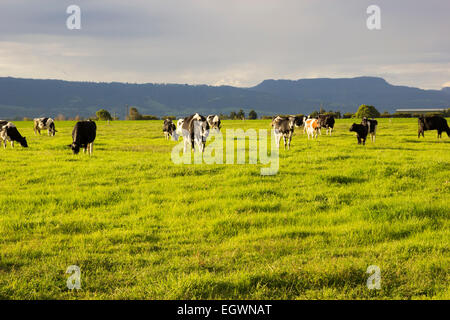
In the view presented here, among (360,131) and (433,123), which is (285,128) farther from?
(433,123)

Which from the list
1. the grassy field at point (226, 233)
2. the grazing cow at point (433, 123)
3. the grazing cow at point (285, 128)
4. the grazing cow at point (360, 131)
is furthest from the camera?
the grazing cow at point (433, 123)

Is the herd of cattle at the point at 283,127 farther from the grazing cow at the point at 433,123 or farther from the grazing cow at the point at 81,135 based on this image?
the grazing cow at the point at 81,135

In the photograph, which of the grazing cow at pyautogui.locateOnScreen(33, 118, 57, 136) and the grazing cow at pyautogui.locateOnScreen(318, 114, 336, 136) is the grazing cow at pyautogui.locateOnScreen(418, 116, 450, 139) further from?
the grazing cow at pyautogui.locateOnScreen(33, 118, 57, 136)

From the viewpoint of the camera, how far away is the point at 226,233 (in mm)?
A: 7684

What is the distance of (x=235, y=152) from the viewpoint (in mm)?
19469

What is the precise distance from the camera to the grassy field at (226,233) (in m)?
5.35

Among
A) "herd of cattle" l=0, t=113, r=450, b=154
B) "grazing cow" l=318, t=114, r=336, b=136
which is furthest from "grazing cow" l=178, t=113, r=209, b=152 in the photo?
"grazing cow" l=318, t=114, r=336, b=136

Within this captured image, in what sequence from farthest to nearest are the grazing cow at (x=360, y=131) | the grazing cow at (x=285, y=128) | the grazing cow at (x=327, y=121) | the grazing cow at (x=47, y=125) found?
the grazing cow at (x=47, y=125)
the grazing cow at (x=327, y=121)
the grazing cow at (x=360, y=131)
the grazing cow at (x=285, y=128)

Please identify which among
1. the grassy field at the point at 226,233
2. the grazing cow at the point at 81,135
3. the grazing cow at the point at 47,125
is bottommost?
the grassy field at the point at 226,233

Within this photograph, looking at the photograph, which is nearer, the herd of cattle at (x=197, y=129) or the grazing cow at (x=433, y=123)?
the herd of cattle at (x=197, y=129)

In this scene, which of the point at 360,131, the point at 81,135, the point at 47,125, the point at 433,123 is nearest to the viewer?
the point at 81,135

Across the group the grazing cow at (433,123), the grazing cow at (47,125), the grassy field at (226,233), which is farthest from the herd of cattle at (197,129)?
the grazing cow at (47,125)

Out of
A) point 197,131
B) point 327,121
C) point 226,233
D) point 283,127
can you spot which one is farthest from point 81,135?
point 327,121

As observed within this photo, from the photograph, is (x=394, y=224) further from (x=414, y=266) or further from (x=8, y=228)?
(x=8, y=228)
